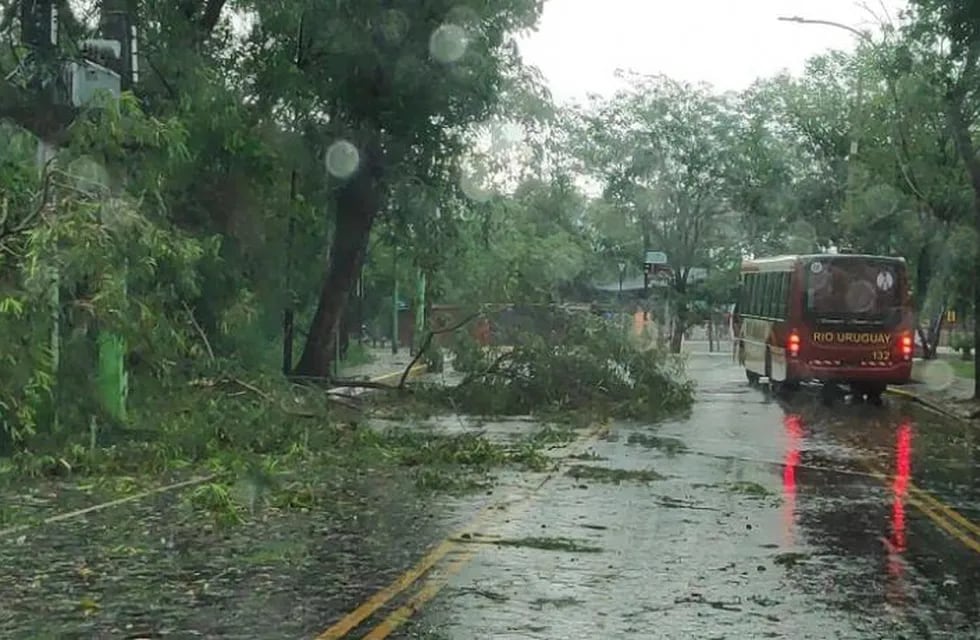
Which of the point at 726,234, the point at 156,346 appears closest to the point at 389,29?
the point at 156,346

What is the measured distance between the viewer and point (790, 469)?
1672cm

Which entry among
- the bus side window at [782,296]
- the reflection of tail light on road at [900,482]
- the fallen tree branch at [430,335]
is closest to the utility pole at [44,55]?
the fallen tree branch at [430,335]

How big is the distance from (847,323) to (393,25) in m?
12.2

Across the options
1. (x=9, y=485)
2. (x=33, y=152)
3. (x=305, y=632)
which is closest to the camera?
(x=305, y=632)

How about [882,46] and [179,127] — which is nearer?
[179,127]

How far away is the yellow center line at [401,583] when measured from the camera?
794cm

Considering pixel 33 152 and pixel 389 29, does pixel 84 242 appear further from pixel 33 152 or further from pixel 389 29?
pixel 389 29

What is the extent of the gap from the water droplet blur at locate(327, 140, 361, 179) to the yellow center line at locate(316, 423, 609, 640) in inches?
609

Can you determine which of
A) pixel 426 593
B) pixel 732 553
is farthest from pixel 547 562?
pixel 732 553

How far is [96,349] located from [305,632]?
11.5 m

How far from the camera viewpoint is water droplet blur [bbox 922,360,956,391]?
3515 centimetres

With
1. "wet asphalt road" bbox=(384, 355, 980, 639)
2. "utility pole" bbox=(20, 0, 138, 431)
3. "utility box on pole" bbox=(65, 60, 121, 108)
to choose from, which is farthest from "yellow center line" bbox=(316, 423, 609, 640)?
"utility box on pole" bbox=(65, 60, 121, 108)

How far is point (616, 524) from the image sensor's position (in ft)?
39.8

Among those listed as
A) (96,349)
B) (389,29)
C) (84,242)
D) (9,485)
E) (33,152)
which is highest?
(389,29)
